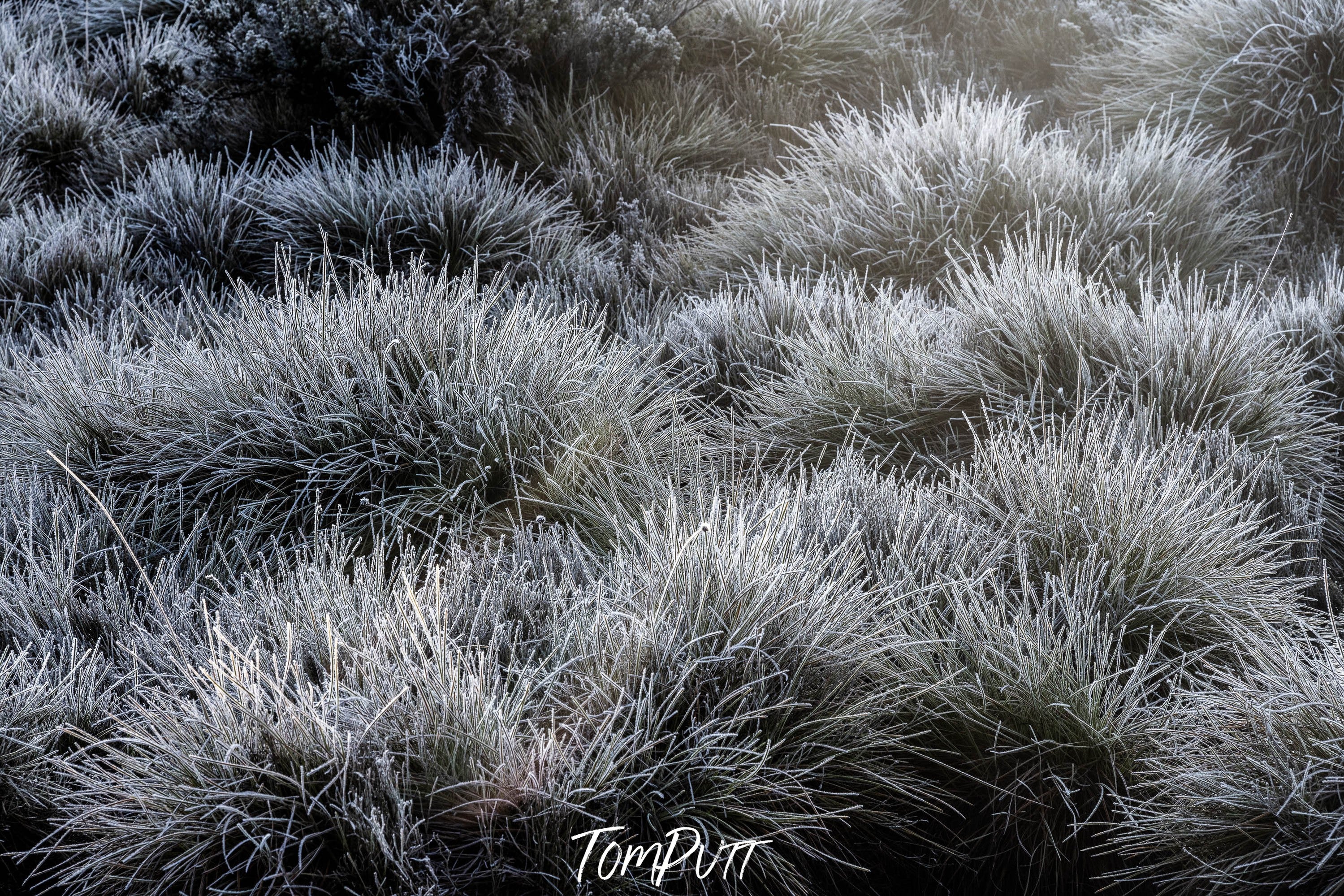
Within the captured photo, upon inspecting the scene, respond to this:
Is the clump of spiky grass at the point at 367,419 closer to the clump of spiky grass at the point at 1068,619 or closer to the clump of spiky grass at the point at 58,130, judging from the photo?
the clump of spiky grass at the point at 1068,619

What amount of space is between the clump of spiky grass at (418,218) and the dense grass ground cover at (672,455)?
26mm

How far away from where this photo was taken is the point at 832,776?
2152 mm

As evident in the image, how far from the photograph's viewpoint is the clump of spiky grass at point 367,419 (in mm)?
3078

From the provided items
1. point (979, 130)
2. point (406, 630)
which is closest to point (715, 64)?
point (979, 130)

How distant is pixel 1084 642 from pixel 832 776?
0.75m

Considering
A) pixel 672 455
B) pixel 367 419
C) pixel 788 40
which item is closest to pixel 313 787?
pixel 367 419

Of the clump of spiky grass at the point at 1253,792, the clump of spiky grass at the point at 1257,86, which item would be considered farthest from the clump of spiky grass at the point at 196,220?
the clump of spiky grass at the point at 1253,792

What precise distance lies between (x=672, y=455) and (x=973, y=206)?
2.00 metres

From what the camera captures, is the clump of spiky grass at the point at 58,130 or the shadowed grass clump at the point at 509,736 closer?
the shadowed grass clump at the point at 509,736

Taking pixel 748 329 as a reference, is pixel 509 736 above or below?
above

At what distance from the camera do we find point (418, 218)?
15.2 feet

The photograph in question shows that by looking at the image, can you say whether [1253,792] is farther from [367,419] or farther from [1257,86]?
[1257,86]

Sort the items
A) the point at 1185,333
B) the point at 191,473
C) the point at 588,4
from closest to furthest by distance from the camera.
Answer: the point at 191,473
the point at 1185,333
the point at 588,4

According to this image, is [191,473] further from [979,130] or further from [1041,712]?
[979,130]
